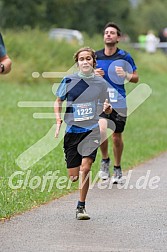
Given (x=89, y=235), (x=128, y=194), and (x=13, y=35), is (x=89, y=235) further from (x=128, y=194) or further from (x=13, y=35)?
(x=13, y=35)

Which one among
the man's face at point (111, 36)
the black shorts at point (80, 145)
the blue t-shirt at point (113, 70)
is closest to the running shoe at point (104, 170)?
the blue t-shirt at point (113, 70)

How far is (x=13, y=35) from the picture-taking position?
30.7 m

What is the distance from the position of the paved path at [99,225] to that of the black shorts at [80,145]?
60 centimetres

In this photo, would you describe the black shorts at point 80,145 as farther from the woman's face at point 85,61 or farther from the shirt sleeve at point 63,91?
the woman's face at point 85,61

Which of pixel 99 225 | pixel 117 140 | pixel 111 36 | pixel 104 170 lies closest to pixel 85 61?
pixel 99 225

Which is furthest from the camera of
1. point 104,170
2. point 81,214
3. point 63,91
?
point 104,170

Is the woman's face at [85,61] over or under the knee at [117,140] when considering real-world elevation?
over

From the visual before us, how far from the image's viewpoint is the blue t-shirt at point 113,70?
11.5 m

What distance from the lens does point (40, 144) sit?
51.1ft

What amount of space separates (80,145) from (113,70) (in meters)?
2.49

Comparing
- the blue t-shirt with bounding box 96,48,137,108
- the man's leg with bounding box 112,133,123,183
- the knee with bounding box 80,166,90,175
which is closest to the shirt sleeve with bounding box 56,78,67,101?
the knee with bounding box 80,166,90,175

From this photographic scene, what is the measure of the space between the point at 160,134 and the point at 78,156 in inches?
401

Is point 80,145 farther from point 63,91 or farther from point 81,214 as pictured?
point 81,214

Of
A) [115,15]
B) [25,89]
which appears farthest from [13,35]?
[115,15]
